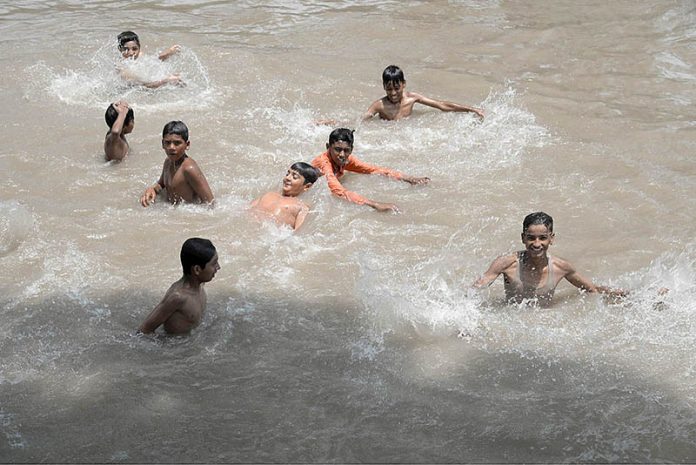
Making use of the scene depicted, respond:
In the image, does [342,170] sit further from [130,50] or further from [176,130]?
[130,50]

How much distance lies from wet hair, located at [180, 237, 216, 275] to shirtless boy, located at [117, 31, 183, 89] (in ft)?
16.8

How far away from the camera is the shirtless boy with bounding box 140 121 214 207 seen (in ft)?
25.0

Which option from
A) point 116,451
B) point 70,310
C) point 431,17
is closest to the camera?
point 116,451

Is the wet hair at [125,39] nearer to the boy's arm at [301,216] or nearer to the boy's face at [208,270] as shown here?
the boy's arm at [301,216]

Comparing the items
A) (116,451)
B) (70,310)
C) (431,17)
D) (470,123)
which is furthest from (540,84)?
(116,451)

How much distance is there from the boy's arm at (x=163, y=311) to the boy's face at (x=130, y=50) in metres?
5.74

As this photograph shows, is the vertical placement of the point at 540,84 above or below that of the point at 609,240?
above

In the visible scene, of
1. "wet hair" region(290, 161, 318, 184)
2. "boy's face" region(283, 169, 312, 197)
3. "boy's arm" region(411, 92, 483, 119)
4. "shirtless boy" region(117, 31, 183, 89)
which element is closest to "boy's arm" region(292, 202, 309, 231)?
"boy's face" region(283, 169, 312, 197)

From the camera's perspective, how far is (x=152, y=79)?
10.7 m

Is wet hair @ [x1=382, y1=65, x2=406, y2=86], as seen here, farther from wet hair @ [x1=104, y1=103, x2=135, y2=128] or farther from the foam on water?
wet hair @ [x1=104, y1=103, x2=135, y2=128]

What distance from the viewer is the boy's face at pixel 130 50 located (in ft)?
35.4

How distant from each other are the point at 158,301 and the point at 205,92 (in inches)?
180

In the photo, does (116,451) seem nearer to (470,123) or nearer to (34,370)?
(34,370)

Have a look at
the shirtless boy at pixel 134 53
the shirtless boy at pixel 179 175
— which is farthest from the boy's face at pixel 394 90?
the shirtless boy at pixel 179 175
